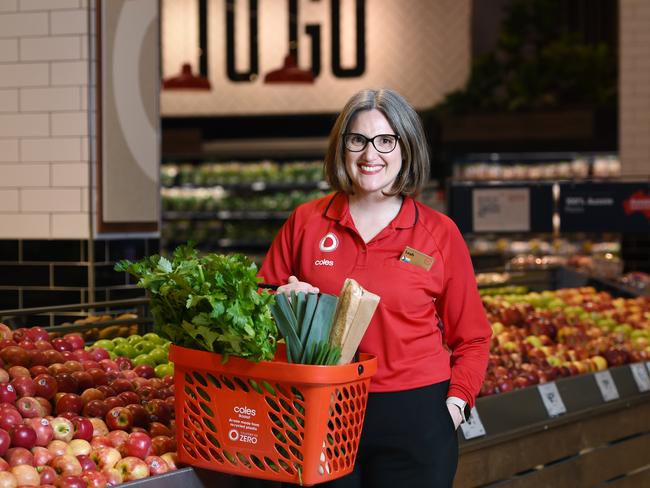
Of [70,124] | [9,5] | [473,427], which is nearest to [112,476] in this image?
[473,427]

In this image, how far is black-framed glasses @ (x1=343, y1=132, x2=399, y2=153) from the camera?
2.45m

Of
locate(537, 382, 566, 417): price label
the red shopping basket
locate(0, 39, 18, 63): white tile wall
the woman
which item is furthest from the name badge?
locate(0, 39, 18, 63): white tile wall

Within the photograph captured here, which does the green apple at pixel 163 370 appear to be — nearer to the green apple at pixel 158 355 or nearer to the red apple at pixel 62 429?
the green apple at pixel 158 355

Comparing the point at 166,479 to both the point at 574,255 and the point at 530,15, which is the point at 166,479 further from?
the point at 530,15

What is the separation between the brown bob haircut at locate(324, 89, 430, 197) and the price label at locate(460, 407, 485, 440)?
1.29m

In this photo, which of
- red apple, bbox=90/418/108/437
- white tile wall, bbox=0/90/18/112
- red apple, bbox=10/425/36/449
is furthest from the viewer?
white tile wall, bbox=0/90/18/112

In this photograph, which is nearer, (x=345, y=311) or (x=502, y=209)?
(x=345, y=311)

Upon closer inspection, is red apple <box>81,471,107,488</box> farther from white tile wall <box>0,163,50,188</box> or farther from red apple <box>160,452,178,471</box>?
white tile wall <box>0,163,50,188</box>

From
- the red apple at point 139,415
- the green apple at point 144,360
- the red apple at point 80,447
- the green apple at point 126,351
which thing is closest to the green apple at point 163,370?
the green apple at point 144,360

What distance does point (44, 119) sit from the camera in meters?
5.30

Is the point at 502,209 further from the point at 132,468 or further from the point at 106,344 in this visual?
the point at 132,468

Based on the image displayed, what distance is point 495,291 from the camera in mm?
6090

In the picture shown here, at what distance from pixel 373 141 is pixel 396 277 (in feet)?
1.06

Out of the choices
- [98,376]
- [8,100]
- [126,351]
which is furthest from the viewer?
[8,100]
